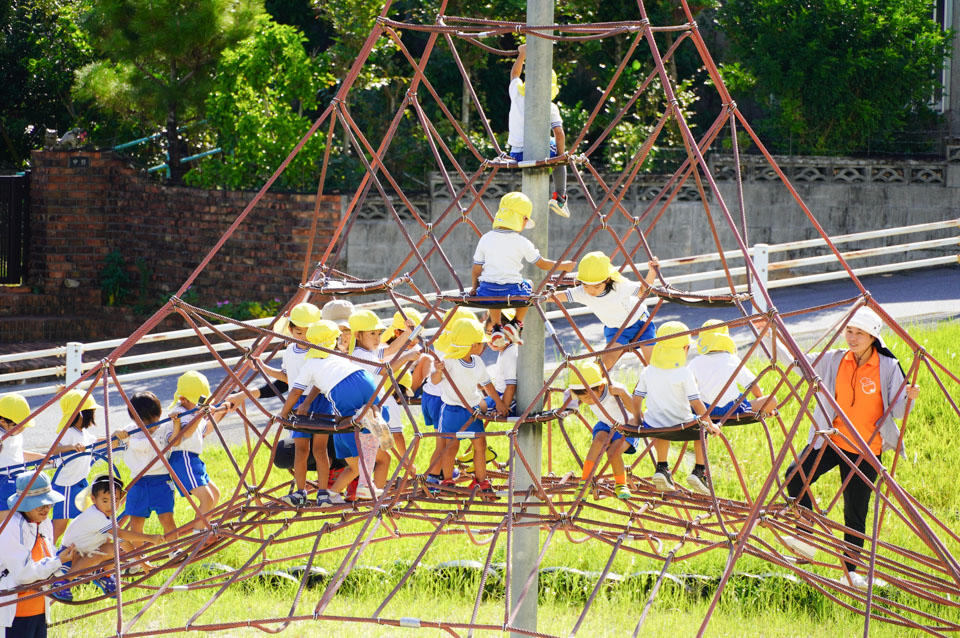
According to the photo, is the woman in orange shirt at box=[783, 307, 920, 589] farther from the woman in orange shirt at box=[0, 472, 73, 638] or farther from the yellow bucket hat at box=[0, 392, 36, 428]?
the yellow bucket hat at box=[0, 392, 36, 428]

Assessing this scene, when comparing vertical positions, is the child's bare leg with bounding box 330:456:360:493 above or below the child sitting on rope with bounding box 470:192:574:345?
below

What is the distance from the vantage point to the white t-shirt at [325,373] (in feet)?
20.1

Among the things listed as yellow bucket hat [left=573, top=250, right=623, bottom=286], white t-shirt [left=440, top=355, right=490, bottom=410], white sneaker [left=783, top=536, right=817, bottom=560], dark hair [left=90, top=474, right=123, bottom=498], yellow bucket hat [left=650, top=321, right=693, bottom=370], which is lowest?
white sneaker [left=783, top=536, right=817, bottom=560]

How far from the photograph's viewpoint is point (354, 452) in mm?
6535

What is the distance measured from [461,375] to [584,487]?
3.34 feet

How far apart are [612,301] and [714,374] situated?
0.87m

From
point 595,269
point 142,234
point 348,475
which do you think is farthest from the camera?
point 142,234

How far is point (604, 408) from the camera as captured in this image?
6.17 metres

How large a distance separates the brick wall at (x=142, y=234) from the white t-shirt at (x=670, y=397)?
8.61 m

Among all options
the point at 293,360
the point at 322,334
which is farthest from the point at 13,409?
the point at 322,334

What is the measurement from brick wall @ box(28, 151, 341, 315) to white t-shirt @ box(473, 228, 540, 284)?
344 inches

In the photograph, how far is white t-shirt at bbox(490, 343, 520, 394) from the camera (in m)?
6.14

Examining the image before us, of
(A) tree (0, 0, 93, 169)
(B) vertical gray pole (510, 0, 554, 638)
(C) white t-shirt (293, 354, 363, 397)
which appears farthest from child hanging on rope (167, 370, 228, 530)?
(A) tree (0, 0, 93, 169)

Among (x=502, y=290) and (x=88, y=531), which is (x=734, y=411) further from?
(x=88, y=531)
